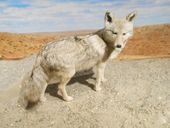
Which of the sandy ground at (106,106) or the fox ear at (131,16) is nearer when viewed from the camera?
the sandy ground at (106,106)

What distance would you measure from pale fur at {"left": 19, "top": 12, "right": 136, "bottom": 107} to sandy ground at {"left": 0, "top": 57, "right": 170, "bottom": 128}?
331mm

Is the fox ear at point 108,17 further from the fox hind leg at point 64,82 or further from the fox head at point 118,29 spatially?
the fox hind leg at point 64,82

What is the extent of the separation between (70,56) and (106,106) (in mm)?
1239

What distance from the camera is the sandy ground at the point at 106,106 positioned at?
8.45 meters

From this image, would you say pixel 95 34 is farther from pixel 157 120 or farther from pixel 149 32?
pixel 149 32

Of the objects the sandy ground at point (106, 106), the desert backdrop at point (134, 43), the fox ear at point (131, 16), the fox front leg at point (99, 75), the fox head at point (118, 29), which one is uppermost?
the fox ear at point (131, 16)

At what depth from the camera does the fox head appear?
887 cm

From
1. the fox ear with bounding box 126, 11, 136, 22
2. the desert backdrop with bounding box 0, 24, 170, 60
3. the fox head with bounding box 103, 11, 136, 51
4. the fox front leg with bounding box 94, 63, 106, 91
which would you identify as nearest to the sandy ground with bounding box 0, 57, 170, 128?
the fox front leg with bounding box 94, 63, 106, 91

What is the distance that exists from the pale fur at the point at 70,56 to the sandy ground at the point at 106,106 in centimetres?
33

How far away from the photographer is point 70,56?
886 centimetres

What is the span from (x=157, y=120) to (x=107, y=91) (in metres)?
1.53

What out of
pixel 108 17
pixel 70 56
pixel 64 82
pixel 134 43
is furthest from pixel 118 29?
pixel 134 43

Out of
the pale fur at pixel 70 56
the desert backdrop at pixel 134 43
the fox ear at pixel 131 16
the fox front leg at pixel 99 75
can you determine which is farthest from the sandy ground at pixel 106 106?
the desert backdrop at pixel 134 43

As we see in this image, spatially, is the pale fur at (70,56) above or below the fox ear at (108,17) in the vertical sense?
below
